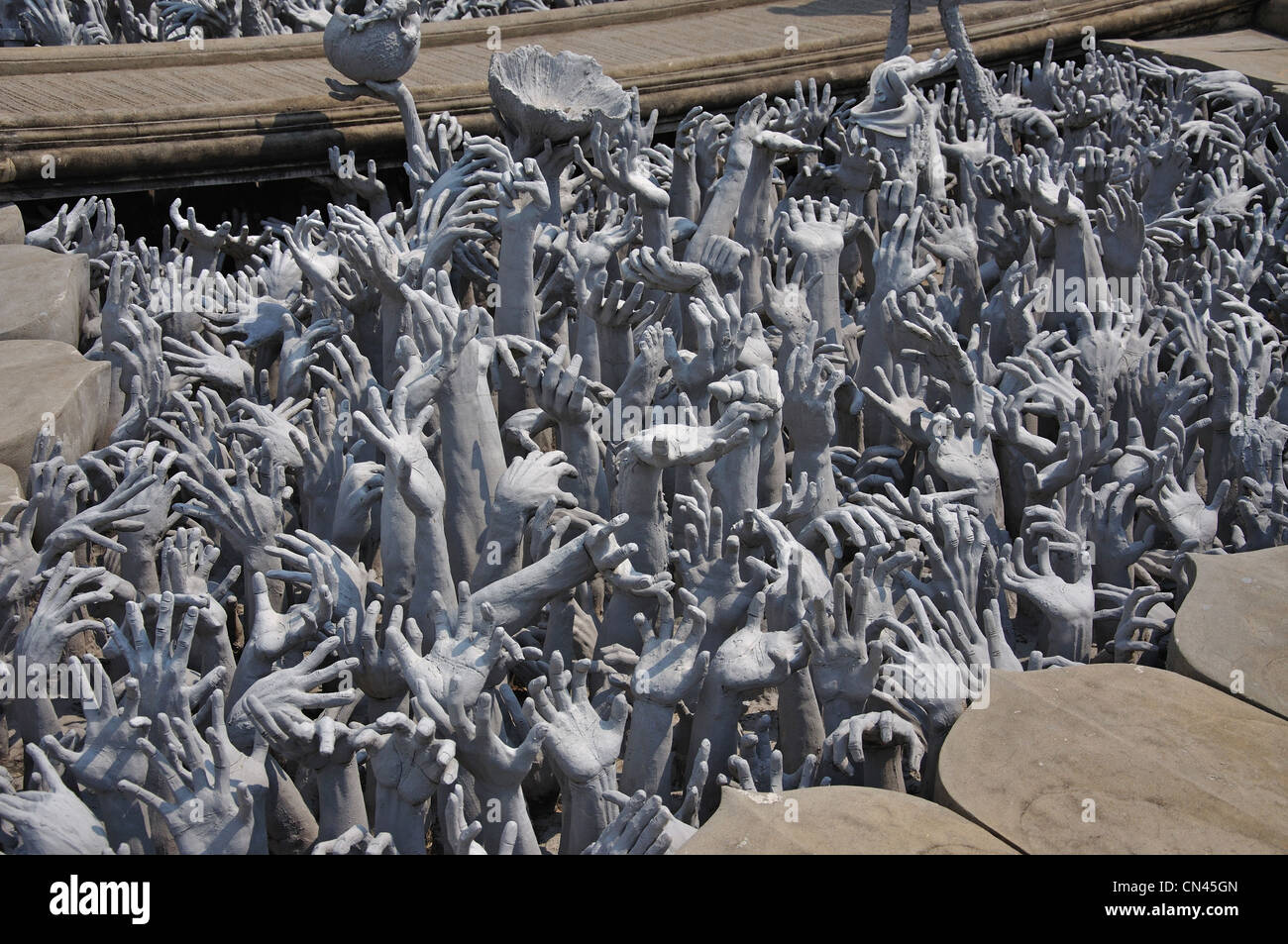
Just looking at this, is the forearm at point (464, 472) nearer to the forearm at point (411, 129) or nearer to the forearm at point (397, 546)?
the forearm at point (397, 546)

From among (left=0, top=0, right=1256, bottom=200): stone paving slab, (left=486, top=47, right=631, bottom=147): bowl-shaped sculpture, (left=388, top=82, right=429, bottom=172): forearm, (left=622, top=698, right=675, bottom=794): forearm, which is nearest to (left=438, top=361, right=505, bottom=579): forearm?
(left=622, top=698, right=675, bottom=794): forearm

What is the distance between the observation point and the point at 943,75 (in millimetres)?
9750

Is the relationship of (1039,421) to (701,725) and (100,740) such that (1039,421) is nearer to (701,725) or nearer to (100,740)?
(701,725)

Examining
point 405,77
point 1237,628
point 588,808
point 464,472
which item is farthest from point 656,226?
point 405,77

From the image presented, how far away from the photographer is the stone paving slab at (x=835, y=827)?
3051 millimetres

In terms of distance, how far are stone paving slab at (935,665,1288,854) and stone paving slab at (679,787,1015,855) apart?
0.32 feet

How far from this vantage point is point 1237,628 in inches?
158

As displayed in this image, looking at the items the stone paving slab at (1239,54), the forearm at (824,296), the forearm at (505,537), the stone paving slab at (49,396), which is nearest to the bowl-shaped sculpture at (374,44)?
the stone paving slab at (49,396)

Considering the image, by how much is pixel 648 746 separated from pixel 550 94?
4.19 m

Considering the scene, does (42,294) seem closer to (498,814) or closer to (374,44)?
(374,44)

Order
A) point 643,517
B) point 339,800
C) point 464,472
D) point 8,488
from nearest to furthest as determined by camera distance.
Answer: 1. point 339,800
2. point 643,517
3. point 464,472
4. point 8,488

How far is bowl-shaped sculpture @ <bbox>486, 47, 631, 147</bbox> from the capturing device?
659 centimetres

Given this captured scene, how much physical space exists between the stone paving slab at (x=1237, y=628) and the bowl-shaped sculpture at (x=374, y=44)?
5340 mm

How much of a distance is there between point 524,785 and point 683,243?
3.38 m
